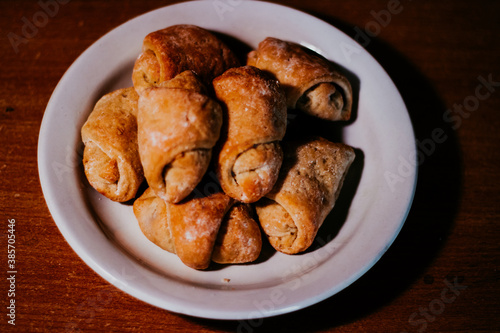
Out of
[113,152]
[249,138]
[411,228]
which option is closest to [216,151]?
[249,138]

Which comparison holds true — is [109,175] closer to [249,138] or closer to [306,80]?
[249,138]

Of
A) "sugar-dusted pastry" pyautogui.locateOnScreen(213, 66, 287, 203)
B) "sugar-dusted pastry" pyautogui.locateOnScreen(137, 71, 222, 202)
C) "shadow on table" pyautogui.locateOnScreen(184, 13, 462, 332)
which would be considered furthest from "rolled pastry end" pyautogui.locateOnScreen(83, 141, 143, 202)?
A: "shadow on table" pyautogui.locateOnScreen(184, 13, 462, 332)

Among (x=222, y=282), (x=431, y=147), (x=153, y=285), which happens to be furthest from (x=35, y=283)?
(x=431, y=147)

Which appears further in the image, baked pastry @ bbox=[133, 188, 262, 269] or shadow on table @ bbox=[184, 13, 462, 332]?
shadow on table @ bbox=[184, 13, 462, 332]

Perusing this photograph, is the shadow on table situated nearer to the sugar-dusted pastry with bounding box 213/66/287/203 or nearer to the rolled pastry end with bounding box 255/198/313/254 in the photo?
the rolled pastry end with bounding box 255/198/313/254

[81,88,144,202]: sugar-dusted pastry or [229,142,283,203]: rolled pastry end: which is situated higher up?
[229,142,283,203]: rolled pastry end

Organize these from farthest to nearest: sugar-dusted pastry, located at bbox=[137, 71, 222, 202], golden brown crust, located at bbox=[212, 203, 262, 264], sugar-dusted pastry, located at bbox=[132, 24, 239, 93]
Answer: sugar-dusted pastry, located at bbox=[132, 24, 239, 93] < golden brown crust, located at bbox=[212, 203, 262, 264] < sugar-dusted pastry, located at bbox=[137, 71, 222, 202]
